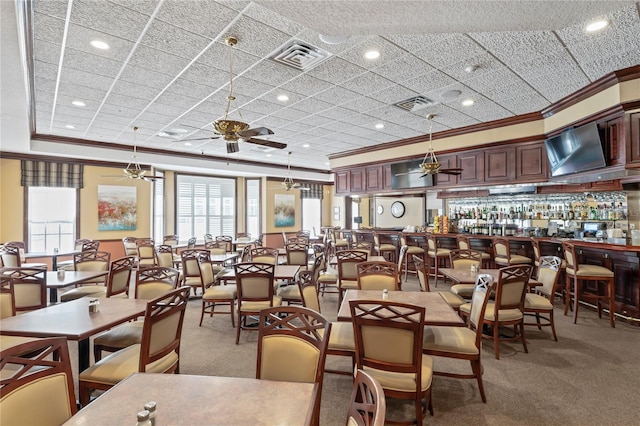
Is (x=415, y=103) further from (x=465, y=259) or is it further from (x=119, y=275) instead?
(x=119, y=275)

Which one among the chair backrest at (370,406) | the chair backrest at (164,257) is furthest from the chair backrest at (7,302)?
the chair backrest at (370,406)

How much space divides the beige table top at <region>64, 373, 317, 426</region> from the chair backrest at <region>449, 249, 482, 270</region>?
4215 mm

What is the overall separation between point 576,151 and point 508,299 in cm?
311

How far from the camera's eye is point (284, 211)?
12727mm

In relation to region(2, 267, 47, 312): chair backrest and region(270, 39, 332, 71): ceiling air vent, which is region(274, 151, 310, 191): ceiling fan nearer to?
region(270, 39, 332, 71): ceiling air vent

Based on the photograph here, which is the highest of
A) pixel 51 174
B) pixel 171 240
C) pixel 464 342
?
pixel 51 174

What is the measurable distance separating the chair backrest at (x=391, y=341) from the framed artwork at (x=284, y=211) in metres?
10.4

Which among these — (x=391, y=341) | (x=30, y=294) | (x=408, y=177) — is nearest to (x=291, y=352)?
(x=391, y=341)

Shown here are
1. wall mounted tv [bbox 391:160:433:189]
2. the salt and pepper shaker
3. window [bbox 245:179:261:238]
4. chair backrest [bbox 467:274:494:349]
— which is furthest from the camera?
window [bbox 245:179:261:238]

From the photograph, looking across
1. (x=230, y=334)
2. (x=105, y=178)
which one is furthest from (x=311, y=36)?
(x=105, y=178)

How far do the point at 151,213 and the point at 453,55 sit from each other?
911 centimetres

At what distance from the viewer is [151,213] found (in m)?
9.62

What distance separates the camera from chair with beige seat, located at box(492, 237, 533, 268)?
596 centimetres

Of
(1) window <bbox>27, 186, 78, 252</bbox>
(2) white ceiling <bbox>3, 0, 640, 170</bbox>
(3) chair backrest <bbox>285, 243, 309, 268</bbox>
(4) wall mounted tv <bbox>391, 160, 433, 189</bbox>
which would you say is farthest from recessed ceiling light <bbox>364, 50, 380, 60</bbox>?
(1) window <bbox>27, 186, 78, 252</bbox>
